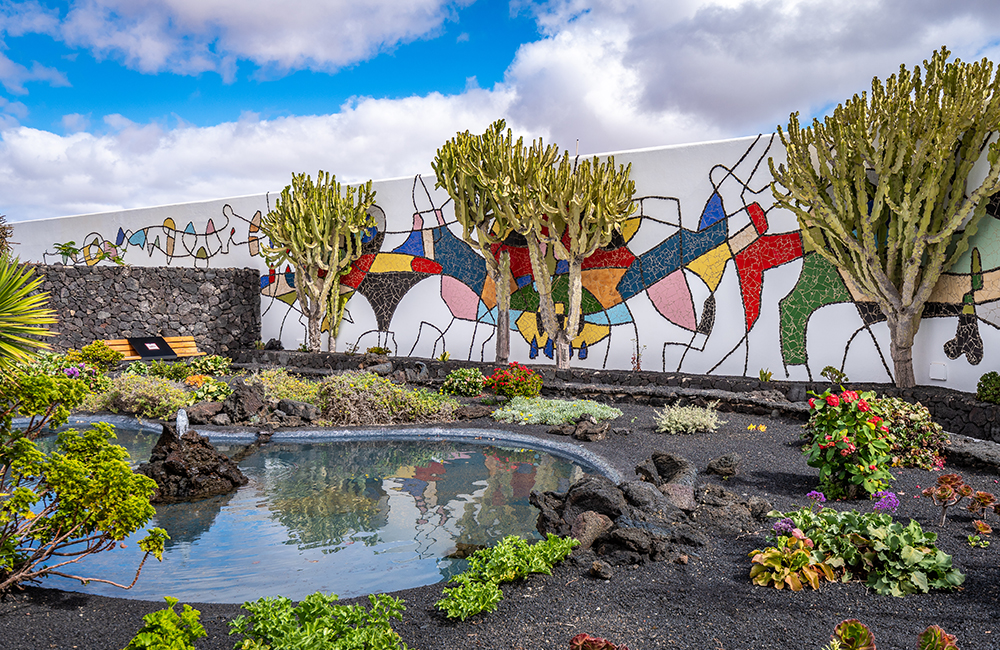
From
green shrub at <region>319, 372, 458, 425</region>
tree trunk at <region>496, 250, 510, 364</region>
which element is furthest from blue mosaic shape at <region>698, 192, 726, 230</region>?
green shrub at <region>319, 372, 458, 425</region>

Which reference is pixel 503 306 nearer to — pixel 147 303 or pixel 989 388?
pixel 989 388

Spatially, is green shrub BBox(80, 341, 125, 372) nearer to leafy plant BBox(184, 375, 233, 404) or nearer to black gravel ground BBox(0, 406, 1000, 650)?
leafy plant BBox(184, 375, 233, 404)

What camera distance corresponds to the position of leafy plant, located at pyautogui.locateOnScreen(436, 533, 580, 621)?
315cm

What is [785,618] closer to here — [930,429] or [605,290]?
[930,429]

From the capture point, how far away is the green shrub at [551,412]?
8750mm

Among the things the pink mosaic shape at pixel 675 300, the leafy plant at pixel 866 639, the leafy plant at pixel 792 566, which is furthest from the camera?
the pink mosaic shape at pixel 675 300

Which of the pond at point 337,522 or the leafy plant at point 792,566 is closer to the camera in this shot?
the leafy plant at point 792,566

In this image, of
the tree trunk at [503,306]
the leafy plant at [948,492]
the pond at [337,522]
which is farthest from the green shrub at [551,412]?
the leafy plant at [948,492]

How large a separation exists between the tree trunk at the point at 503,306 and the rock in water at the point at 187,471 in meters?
6.61

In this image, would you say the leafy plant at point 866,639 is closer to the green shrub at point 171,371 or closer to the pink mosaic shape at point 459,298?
the pink mosaic shape at point 459,298

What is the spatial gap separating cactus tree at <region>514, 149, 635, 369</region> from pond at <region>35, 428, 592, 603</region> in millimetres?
4241

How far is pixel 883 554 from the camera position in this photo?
137 inches

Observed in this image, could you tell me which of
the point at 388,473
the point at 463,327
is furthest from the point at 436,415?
the point at 463,327

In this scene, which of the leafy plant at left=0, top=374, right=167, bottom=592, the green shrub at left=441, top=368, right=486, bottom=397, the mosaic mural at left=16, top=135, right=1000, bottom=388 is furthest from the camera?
the green shrub at left=441, top=368, right=486, bottom=397
